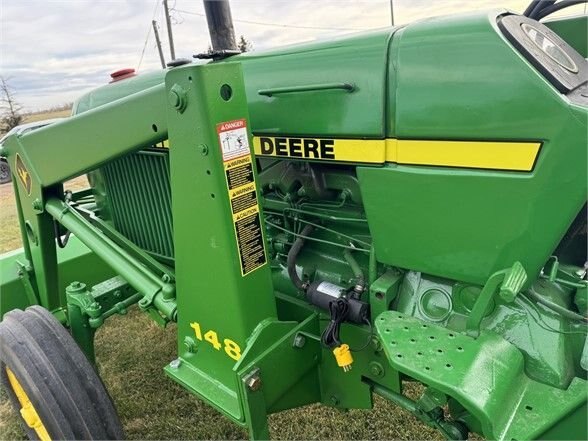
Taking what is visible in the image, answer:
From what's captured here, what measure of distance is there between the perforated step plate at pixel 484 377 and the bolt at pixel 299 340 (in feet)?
1.12

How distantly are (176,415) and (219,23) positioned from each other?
6.24ft

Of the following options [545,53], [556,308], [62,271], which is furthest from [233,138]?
[62,271]

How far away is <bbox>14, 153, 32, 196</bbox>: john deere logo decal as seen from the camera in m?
2.31

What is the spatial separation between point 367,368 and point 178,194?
0.91 metres

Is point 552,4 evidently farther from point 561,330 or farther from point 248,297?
point 248,297

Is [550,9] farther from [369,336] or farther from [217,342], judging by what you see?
[217,342]

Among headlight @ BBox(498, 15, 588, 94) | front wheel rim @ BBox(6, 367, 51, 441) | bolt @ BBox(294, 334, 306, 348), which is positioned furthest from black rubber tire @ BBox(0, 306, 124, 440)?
headlight @ BBox(498, 15, 588, 94)

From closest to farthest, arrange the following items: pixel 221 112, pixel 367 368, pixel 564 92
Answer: pixel 564 92 < pixel 221 112 < pixel 367 368

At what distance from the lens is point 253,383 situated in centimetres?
150

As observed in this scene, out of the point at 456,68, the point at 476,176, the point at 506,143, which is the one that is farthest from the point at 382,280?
the point at 456,68

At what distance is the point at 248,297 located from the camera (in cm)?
158

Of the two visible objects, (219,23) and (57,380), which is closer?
(57,380)

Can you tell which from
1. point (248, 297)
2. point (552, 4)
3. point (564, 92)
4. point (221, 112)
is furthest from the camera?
point (552, 4)

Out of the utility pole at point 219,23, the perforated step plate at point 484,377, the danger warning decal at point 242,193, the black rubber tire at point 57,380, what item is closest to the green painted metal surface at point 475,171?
the perforated step plate at point 484,377
